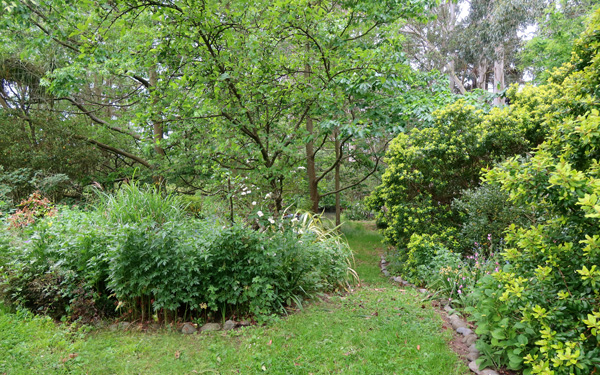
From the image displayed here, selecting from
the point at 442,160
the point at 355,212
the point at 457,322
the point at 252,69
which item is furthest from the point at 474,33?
the point at 457,322

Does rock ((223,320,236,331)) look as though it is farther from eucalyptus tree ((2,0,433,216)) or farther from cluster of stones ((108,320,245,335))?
eucalyptus tree ((2,0,433,216))

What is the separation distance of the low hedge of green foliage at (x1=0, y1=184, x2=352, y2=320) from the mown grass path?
29cm

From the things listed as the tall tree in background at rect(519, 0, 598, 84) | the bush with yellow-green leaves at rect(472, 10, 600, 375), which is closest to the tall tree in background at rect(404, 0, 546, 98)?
the tall tree in background at rect(519, 0, 598, 84)

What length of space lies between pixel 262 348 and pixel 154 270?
1.29 meters

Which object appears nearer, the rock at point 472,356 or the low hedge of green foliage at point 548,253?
the low hedge of green foliage at point 548,253

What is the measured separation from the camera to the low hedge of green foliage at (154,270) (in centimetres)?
322

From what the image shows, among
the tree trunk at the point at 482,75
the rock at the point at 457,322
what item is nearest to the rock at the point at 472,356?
the rock at the point at 457,322

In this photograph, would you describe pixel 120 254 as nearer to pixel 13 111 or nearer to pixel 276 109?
pixel 276 109

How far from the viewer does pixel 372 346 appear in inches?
110

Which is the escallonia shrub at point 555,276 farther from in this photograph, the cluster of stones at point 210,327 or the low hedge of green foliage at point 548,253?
the cluster of stones at point 210,327

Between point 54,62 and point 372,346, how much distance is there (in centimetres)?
932

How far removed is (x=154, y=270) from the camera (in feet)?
10.6

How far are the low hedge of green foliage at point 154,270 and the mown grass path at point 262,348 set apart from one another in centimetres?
29

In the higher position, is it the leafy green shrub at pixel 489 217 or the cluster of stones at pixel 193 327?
the leafy green shrub at pixel 489 217
